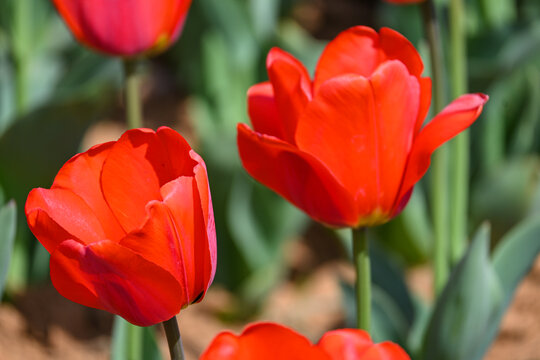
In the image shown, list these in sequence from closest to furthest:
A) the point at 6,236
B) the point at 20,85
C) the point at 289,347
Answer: the point at 289,347, the point at 6,236, the point at 20,85

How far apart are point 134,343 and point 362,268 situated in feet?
0.90

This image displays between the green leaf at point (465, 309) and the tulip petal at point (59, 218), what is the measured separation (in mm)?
421

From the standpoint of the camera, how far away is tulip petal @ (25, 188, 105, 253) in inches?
17.2

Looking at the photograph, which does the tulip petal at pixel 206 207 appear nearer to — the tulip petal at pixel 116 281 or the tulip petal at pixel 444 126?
the tulip petal at pixel 116 281

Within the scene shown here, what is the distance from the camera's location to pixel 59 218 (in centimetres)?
44

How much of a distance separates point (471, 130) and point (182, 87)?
1.33 metres

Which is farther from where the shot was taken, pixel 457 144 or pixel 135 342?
pixel 457 144

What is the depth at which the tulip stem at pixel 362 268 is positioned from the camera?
1.88 ft

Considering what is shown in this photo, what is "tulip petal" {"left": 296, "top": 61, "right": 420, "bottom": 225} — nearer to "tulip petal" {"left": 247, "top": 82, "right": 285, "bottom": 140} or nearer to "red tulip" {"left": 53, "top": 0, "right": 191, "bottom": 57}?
"tulip petal" {"left": 247, "top": 82, "right": 285, "bottom": 140}

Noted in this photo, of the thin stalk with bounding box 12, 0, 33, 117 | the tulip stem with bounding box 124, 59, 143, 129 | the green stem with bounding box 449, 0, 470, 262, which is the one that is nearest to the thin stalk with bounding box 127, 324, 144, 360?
the tulip stem with bounding box 124, 59, 143, 129

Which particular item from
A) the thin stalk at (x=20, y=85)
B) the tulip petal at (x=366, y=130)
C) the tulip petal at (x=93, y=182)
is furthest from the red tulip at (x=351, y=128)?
the thin stalk at (x=20, y=85)

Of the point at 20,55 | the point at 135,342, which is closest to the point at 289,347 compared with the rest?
the point at 135,342

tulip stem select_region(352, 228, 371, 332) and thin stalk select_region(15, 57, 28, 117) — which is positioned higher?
tulip stem select_region(352, 228, 371, 332)

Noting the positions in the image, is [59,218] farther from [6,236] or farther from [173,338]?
[6,236]
